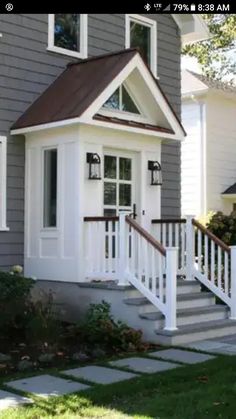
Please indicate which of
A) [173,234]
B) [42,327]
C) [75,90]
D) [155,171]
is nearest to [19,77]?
[75,90]

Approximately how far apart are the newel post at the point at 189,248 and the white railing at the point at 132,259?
104 centimetres

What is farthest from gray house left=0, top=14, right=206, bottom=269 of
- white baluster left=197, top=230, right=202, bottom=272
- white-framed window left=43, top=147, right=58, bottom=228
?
white baluster left=197, top=230, right=202, bottom=272

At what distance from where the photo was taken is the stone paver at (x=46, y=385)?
6141 millimetres

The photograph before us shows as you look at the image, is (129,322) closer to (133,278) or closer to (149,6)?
(133,278)

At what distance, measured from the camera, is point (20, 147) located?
10.7 meters

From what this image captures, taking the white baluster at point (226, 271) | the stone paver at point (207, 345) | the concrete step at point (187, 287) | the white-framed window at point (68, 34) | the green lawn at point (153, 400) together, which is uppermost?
the white-framed window at point (68, 34)

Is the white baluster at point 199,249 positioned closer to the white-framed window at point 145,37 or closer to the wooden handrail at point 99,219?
the wooden handrail at point 99,219

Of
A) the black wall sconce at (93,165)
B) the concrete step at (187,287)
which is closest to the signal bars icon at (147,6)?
the black wall sconce at (93,165)

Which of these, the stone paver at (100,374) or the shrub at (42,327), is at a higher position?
the shrub at (42,327)

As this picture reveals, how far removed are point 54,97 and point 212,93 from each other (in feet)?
25.2

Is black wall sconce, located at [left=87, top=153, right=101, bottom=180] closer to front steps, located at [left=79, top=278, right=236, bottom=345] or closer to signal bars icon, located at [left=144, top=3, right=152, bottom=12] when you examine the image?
front steps, located at [left=79, top=278, right=236, bottom=345]

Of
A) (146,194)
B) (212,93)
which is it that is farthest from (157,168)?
(212,93)

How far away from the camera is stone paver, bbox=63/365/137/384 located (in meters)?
6.68

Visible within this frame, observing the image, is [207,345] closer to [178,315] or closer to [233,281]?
[178,315]
